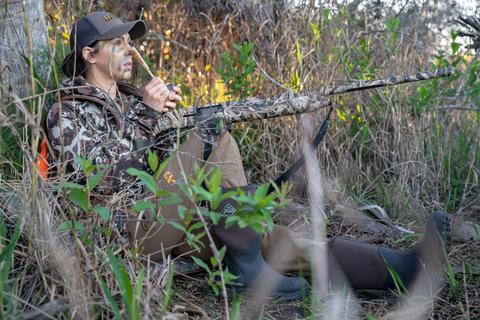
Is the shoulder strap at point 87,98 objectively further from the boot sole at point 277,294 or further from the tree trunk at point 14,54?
the boot sole at point 277,294

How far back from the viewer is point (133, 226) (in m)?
2.66

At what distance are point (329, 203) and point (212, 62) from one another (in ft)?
4.47

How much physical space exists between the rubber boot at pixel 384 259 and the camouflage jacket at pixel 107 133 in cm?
87

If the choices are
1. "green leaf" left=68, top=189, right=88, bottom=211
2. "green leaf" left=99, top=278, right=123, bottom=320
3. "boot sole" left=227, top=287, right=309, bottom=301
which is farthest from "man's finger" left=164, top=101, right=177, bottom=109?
"green leaf" left=99, top=278, right=123, bottom=320

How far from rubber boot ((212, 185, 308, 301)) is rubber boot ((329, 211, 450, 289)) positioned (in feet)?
0.63

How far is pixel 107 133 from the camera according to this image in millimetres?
2951

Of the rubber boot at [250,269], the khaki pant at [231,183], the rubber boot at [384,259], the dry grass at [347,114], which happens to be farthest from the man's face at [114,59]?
the rubber boot at [384,259]

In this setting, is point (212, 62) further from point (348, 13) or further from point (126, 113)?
point (126, 113)

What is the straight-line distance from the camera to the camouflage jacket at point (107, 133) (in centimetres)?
268

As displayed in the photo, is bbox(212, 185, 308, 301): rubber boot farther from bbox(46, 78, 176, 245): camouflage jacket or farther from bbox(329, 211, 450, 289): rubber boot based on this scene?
bbox(46, 78, 176, 245): camouflage jacket

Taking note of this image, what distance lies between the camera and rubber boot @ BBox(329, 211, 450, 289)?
2672 mm

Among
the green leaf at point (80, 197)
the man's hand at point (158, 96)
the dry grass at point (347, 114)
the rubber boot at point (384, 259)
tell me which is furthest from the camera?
the dry grass at point (347, 114)

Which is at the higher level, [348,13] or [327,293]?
[348,13]

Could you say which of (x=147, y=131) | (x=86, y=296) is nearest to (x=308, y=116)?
(x=147, y=131)
